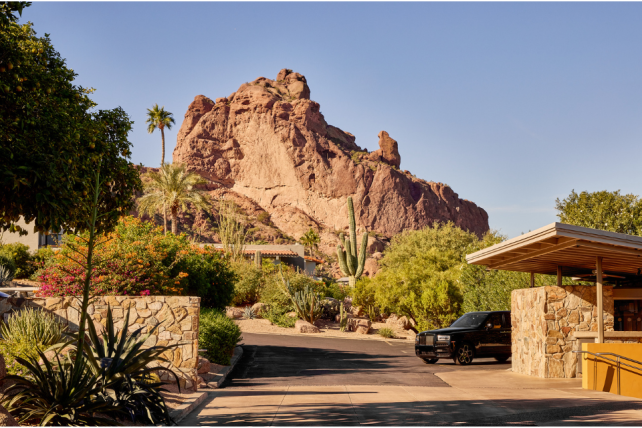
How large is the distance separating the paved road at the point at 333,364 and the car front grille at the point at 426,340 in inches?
27.1

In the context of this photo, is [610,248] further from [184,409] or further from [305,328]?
[305,328]

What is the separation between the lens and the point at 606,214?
27859 millimetres

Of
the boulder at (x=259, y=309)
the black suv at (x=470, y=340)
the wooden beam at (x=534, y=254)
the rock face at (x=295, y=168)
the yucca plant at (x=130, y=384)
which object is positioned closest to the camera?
the yucca plant at (x=130, y=384)

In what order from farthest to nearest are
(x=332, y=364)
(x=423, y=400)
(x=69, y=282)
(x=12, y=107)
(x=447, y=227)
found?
(x=447, y=227) → (x=332, y=364) → (x=69, y=282) → (x=423, y=400) → (x=12, y=107)

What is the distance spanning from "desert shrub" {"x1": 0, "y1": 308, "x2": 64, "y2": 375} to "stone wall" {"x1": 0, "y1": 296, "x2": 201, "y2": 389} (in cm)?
161

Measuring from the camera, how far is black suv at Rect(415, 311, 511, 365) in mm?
18672

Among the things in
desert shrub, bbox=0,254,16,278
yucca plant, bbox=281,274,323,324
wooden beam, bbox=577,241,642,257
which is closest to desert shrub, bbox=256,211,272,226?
desert shrub, bbox=0,254,16,278

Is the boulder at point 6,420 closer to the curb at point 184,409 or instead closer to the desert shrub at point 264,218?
the curb at point 184,409

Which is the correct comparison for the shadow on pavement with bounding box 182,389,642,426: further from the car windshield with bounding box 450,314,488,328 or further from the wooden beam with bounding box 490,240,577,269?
the car windshield with bounding box 450,314,488,328

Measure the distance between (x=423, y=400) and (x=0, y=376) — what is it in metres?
6.97

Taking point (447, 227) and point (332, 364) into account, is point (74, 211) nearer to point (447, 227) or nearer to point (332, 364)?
point (332, 364)

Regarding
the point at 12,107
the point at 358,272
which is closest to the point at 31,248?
the point at 358,272

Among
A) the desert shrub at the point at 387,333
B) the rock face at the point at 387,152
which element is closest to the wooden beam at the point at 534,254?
the desert shrub at the point at 387,333

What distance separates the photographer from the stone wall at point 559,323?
14.8m
